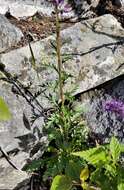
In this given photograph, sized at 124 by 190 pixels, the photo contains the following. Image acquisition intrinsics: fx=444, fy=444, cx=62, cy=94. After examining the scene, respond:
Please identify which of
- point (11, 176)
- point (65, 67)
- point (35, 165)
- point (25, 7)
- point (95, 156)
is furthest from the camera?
point (25, 7)

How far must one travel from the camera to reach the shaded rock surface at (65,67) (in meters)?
3.61

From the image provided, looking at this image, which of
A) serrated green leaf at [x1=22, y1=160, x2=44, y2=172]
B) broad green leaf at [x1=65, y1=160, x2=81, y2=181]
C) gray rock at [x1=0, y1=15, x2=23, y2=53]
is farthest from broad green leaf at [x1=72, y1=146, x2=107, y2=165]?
gray rock at [x1=0, y1=15, x2=23, y2=53]

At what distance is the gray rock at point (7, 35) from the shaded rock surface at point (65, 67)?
0.81 ft

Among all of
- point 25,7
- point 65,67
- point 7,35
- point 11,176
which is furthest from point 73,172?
point 25,7

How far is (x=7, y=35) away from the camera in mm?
4176

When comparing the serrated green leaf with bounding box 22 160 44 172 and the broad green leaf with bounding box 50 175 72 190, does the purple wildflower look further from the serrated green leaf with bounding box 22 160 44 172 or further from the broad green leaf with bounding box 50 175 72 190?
the serrated green leaf with bounding box 22 160 44 172

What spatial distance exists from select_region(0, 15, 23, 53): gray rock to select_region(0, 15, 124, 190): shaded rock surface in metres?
0.25

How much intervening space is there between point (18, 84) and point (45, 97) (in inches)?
11.2

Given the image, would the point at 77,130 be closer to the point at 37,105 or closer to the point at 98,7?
the point at 37,105

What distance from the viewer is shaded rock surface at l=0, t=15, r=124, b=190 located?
11.8ft

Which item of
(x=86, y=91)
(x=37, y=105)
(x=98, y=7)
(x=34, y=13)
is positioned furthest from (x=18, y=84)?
(x=98, y=7)

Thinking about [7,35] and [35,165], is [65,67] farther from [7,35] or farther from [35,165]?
[35,165]

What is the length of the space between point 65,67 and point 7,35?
671 mm

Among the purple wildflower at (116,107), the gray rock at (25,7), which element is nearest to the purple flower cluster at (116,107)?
the purple wildflower at (116,107)
